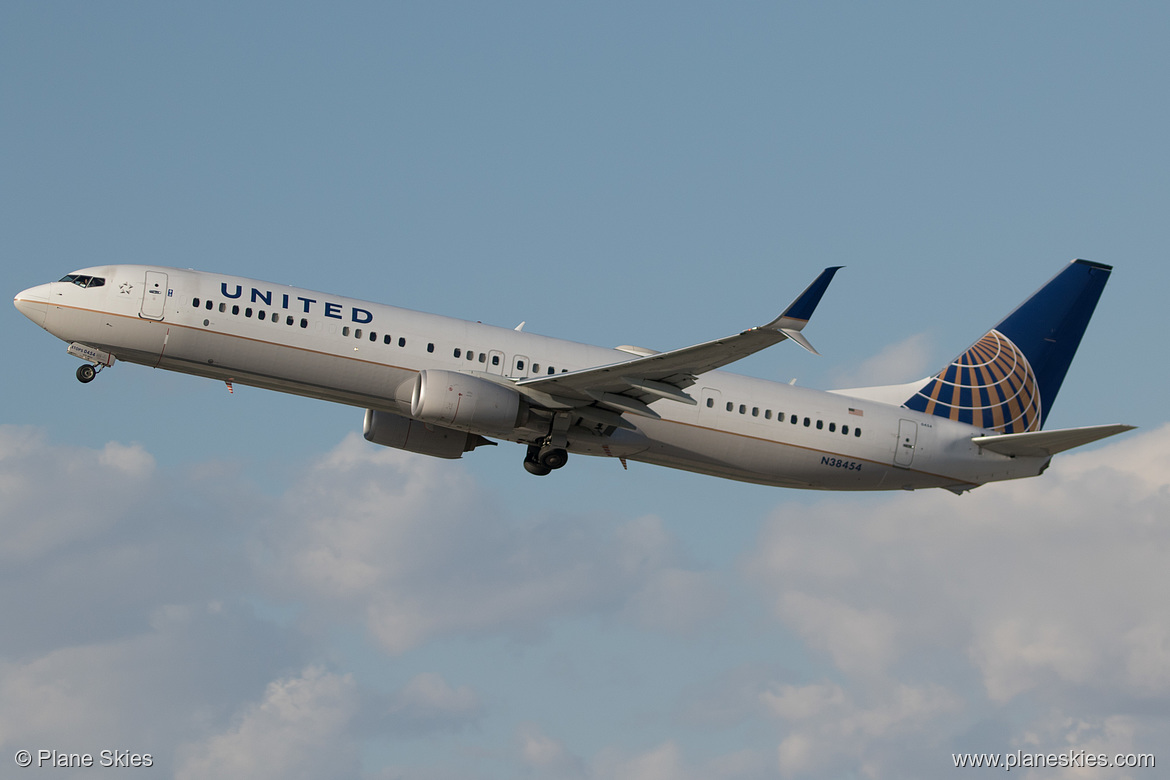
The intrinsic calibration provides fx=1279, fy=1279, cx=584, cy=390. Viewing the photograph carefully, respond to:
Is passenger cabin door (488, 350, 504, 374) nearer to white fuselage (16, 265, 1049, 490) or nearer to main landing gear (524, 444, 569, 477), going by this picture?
white fuselage (16, 265, 1049, 490)

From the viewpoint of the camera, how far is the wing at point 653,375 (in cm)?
3278

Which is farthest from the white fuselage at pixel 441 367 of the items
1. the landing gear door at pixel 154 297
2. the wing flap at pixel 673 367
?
the wing flap at pixel 673 367

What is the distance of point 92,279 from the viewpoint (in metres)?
38.4

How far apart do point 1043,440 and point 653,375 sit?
46.5 feet

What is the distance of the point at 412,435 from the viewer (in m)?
43.8

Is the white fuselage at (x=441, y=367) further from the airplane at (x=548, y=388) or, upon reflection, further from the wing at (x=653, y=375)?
the wing at (x=653, y=375)

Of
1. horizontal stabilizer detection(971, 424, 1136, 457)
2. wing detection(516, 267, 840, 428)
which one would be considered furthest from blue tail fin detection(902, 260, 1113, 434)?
wing detection(516, 267, 840, 428)

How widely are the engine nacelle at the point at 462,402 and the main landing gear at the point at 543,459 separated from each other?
10.6 feet

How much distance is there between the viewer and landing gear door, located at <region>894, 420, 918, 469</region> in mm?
43875

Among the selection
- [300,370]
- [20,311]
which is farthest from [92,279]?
[300,370]

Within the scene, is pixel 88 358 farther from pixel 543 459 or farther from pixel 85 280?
pixel 543 459

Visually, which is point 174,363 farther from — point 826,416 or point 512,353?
point 826,416

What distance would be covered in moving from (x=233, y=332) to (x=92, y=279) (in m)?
4.67

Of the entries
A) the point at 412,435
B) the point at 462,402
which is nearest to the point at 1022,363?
the point at 462,402
